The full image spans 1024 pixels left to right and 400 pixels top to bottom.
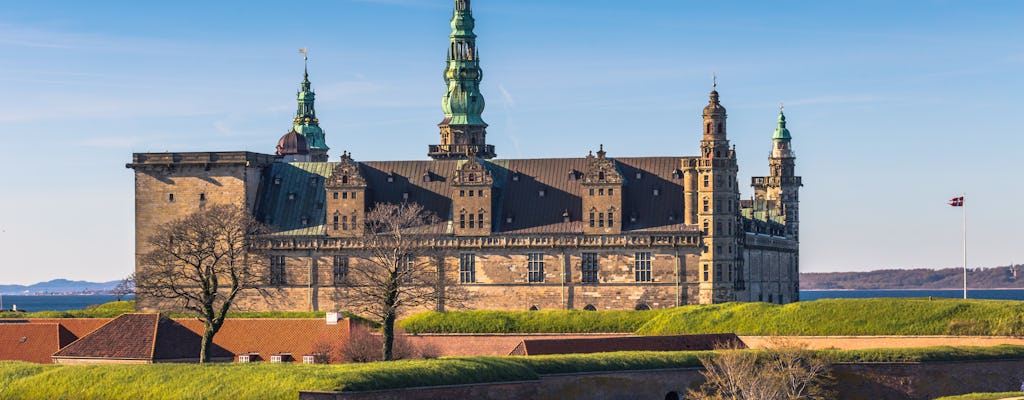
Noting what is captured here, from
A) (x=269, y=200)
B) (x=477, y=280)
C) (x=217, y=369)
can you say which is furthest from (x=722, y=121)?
(x=217, y=369)

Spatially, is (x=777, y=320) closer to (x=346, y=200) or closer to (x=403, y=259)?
(x=403, y=259)

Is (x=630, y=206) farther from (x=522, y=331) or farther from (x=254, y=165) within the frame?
(x=254, y=165)

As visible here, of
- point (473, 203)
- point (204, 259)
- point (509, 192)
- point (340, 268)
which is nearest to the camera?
point (204, 259)

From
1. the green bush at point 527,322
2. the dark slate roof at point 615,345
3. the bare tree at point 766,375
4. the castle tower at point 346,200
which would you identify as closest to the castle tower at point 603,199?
the green bush at point 527,322

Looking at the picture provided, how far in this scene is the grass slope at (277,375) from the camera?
8206 cm

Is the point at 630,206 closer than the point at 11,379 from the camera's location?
No

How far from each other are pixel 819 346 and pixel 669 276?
1814 cm

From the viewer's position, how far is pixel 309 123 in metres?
174

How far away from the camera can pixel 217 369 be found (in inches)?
3469

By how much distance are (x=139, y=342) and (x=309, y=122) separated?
7755 cm

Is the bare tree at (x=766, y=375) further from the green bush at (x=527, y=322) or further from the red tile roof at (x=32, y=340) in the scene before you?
the red tile roof at (x=32, y=340)

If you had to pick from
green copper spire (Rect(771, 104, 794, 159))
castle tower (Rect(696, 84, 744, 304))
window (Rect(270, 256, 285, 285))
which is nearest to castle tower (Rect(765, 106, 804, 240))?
green copper spire (Rect(771, 104, 794, 159))

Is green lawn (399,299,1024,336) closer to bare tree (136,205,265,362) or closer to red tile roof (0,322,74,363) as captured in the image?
bare tree (136,205,265,362)

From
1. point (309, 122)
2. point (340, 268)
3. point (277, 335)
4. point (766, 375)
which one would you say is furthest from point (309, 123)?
point (766, 375)
